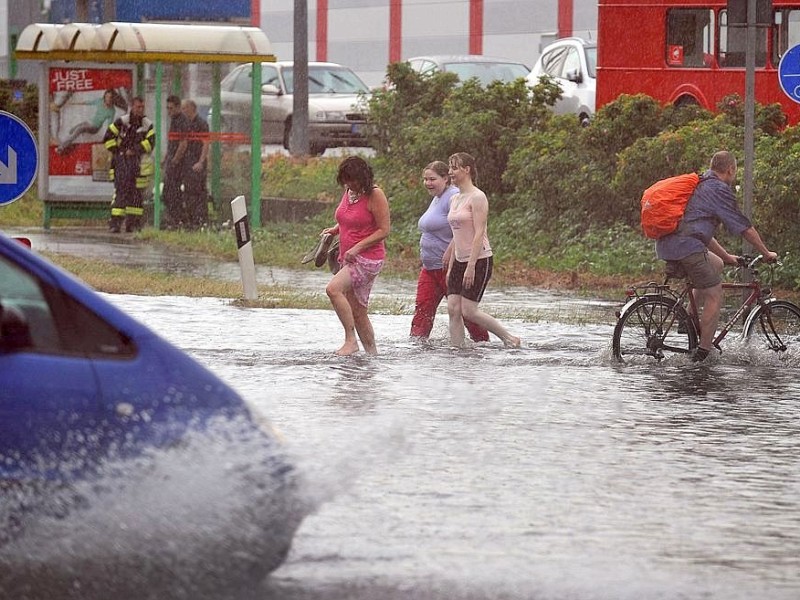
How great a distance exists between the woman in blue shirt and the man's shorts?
5.57 ft

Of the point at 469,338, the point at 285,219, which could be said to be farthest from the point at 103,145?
the point at 469,338

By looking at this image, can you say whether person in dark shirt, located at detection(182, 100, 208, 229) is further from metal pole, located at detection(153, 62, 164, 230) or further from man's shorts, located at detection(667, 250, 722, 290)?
man's shorts, located at detection(667, 250, 722, 290)

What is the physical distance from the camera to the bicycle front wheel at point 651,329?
1421cm

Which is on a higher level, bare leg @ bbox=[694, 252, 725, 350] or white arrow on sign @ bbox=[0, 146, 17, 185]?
white arrow on sign @ bbox=[0, 146, 17, 185]

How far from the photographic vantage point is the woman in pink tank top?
46.0 feet

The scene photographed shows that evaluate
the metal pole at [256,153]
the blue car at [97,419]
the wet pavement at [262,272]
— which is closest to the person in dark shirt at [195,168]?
the metal pole at [256,153]

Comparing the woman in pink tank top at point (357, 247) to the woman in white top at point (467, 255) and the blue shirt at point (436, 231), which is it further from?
the blue shirt at point (436, 231)

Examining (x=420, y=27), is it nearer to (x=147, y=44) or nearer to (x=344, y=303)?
(x=147, y=44)

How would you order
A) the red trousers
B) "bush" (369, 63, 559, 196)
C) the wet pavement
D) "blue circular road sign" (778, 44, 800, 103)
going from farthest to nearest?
"bush" (369, 63, 559, 196), the wet pavement, "blue circular road sign" (778, 44, 800, 103), the red trousers

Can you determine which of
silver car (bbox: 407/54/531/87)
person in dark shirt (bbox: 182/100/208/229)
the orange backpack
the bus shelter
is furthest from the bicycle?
silver car (bbox: 407/54/531/87)

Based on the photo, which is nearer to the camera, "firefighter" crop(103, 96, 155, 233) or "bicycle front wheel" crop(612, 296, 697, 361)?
"bicycle front wheel" crop(612, 296, 697, 361)

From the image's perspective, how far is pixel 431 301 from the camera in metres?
15.2

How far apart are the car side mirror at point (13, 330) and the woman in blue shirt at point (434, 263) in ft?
A: 28.4

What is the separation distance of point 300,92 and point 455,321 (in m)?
15.9
